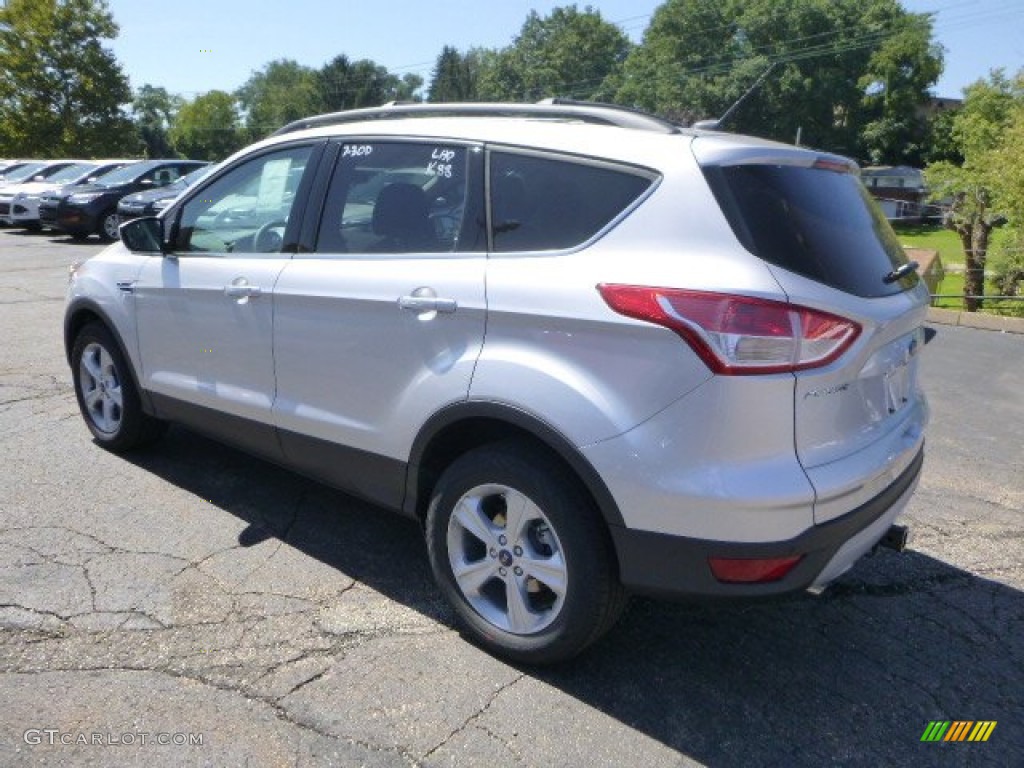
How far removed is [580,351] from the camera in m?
2.58

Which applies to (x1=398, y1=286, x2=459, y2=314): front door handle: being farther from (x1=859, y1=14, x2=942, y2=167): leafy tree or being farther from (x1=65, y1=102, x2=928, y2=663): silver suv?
(x1=859, y1=14, x2=942, y2=167): leafy tree

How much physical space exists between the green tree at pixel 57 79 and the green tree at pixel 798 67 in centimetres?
4427

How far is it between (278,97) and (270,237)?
122 meters

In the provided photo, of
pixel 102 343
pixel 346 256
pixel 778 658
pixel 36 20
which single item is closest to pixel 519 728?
pixel 778 658

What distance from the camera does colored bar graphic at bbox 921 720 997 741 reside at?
8.81ft

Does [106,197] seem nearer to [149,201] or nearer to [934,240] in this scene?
[149,201]

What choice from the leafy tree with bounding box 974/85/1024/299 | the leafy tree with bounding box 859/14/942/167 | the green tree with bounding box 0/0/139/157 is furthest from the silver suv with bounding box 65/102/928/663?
the leafy tree with bounding box 859/14/942/167

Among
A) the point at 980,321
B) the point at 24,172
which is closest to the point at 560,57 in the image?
the point at 24,172

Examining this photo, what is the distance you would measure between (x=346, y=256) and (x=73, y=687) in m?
1.81

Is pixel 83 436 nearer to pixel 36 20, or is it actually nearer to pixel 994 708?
pixel 994 708

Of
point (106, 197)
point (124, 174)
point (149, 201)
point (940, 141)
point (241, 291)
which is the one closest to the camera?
point (241, 291)

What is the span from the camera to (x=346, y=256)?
11.0 feet

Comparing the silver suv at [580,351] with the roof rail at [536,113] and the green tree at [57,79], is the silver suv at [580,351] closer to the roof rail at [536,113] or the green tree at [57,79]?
the roof rail at [536,113]

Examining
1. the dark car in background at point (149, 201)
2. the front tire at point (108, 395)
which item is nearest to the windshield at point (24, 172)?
the dark car in background at point (149, 201)
